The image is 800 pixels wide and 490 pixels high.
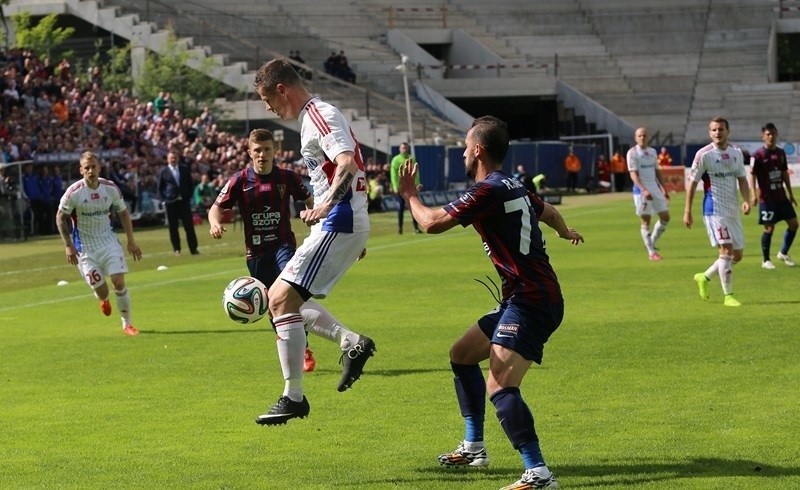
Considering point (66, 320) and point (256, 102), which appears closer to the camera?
point (66, 320)

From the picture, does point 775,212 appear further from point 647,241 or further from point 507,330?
point 507,330

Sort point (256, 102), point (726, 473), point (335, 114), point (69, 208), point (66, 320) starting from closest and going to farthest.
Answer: point (726, 473), point (335, 114), point (69, 208), point (66, 320), point (256, 102)

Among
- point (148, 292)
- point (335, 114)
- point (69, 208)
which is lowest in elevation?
point (148, 292)

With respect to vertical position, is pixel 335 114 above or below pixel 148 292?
above

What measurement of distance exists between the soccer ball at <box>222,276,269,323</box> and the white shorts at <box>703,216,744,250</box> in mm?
9357

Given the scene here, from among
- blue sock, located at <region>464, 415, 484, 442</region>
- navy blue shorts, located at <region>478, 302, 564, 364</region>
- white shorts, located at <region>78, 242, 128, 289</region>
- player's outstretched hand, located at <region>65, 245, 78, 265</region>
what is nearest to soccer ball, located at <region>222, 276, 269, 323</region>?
blue sock, located at <region>464, 415, 484, 442</region>

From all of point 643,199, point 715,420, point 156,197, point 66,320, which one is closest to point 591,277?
point 643,199

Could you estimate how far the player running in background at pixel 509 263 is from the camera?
304 inches

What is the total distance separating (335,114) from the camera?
9.09m

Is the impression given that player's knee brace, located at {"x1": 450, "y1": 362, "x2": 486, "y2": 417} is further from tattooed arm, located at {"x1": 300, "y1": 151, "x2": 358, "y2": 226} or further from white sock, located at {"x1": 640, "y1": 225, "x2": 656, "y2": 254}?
white sock, located at {"x1": 640, "y1": 225, "x2": 656, "y2": 254}

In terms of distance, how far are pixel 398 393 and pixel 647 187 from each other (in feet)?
53.8

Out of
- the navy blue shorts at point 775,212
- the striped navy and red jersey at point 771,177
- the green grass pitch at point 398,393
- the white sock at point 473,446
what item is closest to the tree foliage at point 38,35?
the green grass pitch at point 398,393

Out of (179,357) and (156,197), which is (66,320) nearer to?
(179,357)

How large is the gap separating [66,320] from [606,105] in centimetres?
5780
